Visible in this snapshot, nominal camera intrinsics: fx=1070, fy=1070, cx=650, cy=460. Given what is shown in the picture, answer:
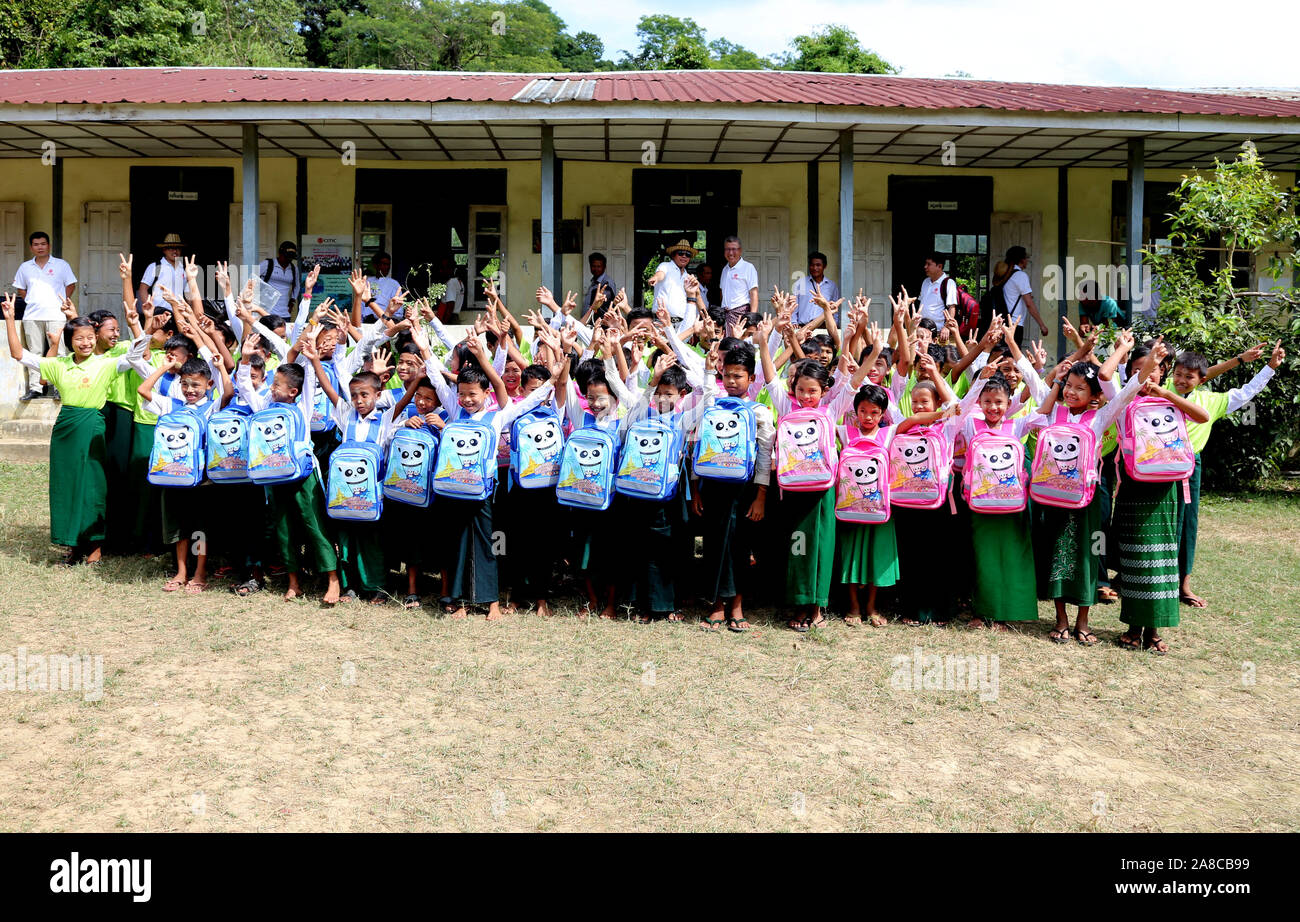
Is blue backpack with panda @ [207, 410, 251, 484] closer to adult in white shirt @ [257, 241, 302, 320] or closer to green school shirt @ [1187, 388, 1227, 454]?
green school shirt @ [1187, 388, 1227, 454]

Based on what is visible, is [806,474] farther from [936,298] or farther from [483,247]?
[483,247]

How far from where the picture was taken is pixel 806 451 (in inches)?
223

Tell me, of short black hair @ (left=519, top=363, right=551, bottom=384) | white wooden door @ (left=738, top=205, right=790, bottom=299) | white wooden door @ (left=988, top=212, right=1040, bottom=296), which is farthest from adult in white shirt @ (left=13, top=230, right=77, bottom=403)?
white wooden door @ (left=988, top=212, right=1040, bottom=296)

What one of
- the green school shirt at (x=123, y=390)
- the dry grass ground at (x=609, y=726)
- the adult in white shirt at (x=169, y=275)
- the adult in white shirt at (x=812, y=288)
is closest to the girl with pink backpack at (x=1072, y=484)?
the dry grass ground at (x=609, y=726)

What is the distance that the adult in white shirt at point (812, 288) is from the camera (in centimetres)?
1185

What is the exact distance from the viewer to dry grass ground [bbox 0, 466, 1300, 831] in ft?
12.5

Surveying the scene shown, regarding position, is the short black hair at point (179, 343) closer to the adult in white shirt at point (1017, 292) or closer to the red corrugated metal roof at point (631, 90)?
the red corrugated metal roof at point (631, 90)

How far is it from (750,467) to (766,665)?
1.06m

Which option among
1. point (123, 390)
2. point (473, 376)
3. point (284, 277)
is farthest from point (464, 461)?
point (284, 277)

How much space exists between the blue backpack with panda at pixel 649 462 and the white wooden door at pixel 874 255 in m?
8.63

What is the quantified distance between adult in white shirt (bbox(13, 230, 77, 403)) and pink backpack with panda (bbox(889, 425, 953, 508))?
31.2 ft

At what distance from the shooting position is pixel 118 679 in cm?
493

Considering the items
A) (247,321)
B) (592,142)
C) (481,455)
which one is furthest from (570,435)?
(592,142)

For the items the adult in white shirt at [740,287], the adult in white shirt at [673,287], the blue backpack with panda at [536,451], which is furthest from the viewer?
the adult in white shirt at [740,287]
